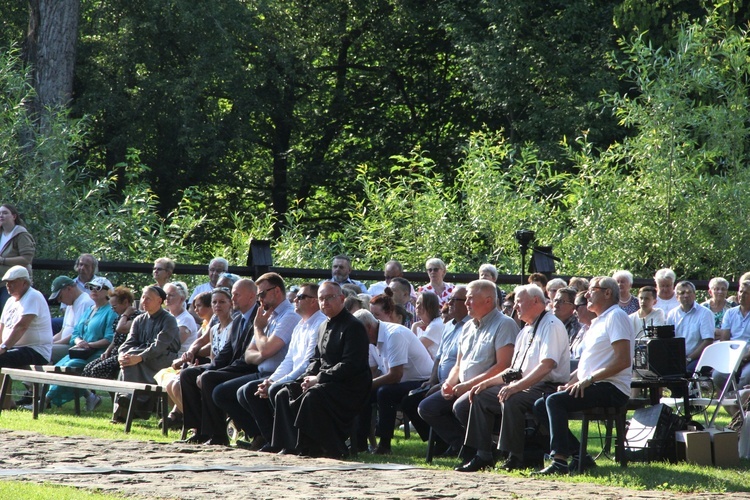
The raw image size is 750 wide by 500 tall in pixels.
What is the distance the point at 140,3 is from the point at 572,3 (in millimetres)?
8333

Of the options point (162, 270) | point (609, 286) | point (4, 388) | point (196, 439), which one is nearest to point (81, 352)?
point (4, 388)

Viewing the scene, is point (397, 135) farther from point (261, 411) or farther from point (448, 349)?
point (261, 411)

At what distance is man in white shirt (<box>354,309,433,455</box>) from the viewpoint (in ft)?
33.9

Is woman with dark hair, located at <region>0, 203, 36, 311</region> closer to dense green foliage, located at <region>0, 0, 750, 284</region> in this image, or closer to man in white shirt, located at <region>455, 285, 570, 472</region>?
dense green foliage, located at <region>0, 0, 750, 284</region>

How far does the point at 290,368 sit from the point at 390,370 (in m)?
0.85

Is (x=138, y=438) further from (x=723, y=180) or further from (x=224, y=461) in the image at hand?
(x=723, y=180)

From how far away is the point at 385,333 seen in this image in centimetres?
1066

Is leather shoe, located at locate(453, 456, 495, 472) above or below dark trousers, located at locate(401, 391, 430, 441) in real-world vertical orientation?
below

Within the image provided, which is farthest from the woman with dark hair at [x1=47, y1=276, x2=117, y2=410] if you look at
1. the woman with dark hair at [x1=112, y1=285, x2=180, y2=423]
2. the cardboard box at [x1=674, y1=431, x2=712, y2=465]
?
the cardboard box at [x1=674, y1=431, x2=712, y2=465]

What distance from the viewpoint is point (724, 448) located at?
30.8 ft

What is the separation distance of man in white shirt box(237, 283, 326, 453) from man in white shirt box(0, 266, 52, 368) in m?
3.31

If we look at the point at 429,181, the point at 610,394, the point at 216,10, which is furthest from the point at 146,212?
the point at 610,394

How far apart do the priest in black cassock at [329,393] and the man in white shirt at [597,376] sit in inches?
62.4

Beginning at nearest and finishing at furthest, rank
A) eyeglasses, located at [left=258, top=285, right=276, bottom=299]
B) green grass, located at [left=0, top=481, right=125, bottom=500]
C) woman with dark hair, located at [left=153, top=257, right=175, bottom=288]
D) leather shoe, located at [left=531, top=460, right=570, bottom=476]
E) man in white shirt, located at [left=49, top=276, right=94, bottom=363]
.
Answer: green grass, located at [left=0, top=481, right=125, bottom=500] → leather shoe, located at [left=531, top=460, right=570, bottom=476] → eyeglasses, located at [left=258, top=285, right=276, bottom=299] → man in white shirt, located at [left=49, top=276, right=94, bottom=363] → woman with dark hair, located at [left=153, top=257, right=175, bottom=288]
